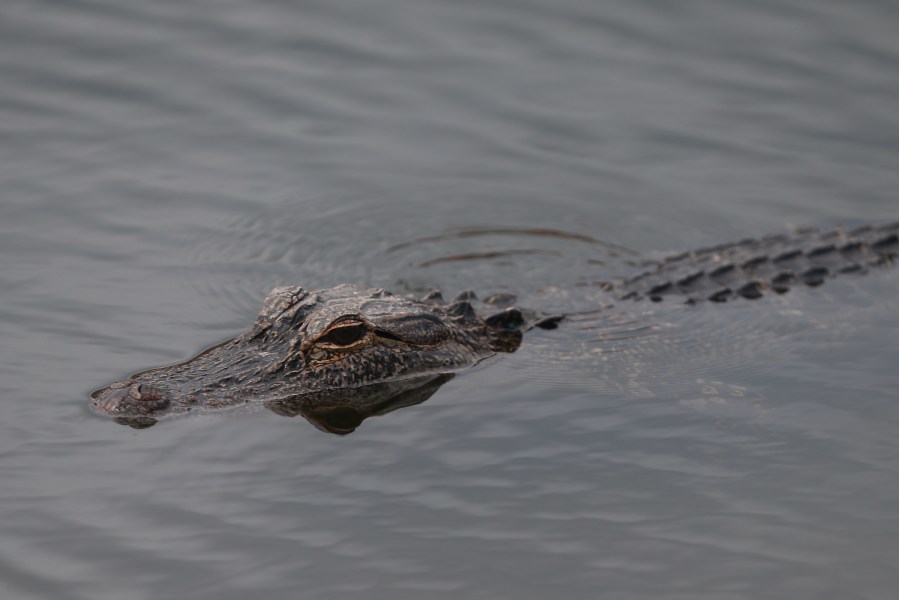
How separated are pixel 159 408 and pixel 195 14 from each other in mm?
9004

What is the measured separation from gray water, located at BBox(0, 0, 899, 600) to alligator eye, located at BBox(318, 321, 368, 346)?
63cm

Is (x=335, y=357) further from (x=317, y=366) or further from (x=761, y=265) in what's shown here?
(x=761, y=265)

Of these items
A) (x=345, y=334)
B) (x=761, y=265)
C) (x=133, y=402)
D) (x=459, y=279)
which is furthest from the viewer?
(x=459, y=279)

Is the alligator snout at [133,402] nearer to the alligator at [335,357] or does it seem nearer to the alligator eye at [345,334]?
the alligator at [335,357]

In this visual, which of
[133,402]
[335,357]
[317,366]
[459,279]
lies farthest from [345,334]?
[459,279]

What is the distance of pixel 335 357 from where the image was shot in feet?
27.0

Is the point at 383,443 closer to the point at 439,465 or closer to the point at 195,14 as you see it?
the point at 439,465

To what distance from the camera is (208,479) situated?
705 cm

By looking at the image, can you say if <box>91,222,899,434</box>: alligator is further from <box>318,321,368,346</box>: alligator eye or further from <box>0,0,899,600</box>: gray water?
<box>0,0,899,600</box>: gray water

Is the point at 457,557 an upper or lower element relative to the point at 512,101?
lower

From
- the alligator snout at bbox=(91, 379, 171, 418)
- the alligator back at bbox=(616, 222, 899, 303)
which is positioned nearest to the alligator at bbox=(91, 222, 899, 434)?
the alligator snout at bbox=(91, 379, 171, 418)

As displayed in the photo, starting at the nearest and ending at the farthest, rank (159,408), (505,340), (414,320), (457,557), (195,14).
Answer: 1. (457,557)
2. (159,408)
3. (414,320)
4. (505,340)
5. (195,14)

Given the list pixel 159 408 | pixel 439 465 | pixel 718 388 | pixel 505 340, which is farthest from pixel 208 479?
pixel 718 388

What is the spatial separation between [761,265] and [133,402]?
5470 mm
